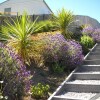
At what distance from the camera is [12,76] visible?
6551 mm

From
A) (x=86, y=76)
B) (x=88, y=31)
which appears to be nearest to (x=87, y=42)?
(x=88, y=31)

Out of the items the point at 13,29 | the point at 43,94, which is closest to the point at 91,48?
the point at 13,29

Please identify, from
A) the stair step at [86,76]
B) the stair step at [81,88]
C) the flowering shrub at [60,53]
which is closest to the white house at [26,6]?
the flowering shrub at [60,53]

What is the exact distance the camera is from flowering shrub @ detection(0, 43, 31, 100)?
6.41 metres

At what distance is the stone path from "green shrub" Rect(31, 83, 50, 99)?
191mm

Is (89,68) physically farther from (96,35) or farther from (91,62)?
(96,35)

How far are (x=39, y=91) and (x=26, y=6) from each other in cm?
2624

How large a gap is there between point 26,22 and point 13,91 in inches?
124

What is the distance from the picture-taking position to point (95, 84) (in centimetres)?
820

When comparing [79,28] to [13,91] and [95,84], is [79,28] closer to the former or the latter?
[95,84]

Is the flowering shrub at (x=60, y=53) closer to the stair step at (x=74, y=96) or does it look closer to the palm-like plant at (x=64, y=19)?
the stair step at (x=74, y=96)

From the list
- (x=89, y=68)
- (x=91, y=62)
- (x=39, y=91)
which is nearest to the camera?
(x=39, y=91)

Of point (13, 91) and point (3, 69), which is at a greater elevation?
point (3, 69)

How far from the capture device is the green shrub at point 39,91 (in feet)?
24.6
